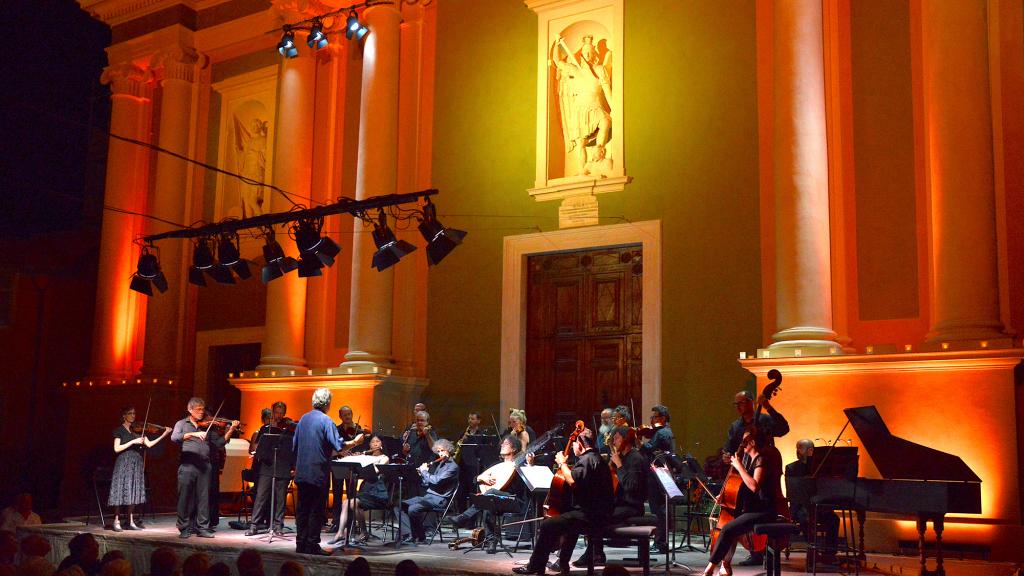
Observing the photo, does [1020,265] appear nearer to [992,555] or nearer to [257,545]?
[992,555]

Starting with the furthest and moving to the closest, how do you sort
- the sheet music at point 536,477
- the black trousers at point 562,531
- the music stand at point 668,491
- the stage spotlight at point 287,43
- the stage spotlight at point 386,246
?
the stage spotlight at point 287,43 < the stage spotlight at point 386,246 < the sheet music at point 536,477 < the music stand at point 668,491 < the black trousers at point 562,531

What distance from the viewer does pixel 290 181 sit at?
15.2 meters

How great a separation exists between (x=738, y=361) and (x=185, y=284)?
9.84 metres

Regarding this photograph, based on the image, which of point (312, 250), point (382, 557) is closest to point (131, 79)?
point (312, 250)

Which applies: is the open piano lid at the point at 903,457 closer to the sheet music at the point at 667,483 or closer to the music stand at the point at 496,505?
the sheet music at the point at 667,483

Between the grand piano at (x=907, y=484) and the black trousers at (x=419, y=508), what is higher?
the grand piano at (x=907, y=484)

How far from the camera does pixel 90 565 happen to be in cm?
596

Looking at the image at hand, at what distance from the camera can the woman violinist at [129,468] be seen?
447 inches

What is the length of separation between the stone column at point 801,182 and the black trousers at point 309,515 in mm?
5025

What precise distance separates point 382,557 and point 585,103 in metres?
6.75

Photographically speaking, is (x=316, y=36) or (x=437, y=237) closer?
(x=437, y=237)

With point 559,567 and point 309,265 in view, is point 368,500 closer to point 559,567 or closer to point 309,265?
point 559,567

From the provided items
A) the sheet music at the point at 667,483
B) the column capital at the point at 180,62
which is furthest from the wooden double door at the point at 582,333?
the column capital at the point at 180,62

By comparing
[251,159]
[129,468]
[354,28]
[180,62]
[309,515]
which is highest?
[180,62]
